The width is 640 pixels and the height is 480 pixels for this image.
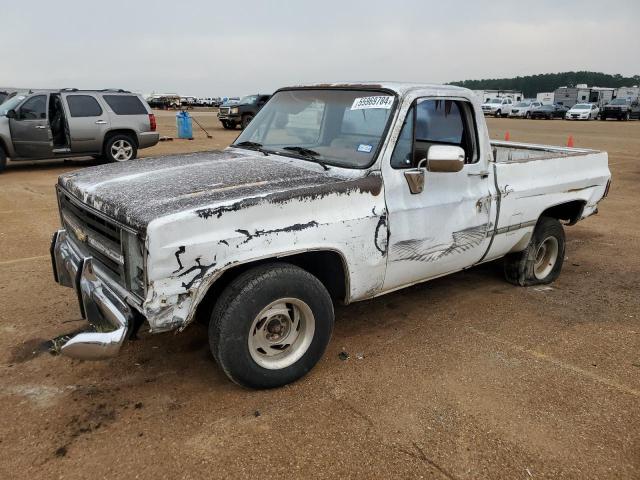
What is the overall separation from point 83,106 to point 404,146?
1083 cm

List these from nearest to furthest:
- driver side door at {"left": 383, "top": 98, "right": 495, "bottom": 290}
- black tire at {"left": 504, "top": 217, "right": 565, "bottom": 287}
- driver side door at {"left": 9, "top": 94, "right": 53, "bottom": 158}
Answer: driver side door at {"left": 383, "top": 98, "right": 495, "bottom": 290}
black tire at {"left": 504, "top": 217, "right": 565, "bottom": 287}
driver side door at {"left": 9, "top": 94, "right": 53, "bottom": 158}

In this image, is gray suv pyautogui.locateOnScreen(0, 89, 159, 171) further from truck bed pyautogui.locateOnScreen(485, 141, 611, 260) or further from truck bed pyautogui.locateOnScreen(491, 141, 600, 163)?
truck bed pyautogui.locateOnScreen(485, 141, 611, 260)

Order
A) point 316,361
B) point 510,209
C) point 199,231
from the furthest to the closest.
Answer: point 510,209, point 316,361, point 199,231

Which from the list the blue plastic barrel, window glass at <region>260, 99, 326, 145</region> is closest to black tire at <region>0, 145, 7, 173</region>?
the blue plastic barrel

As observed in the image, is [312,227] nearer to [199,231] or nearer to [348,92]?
[199,231]

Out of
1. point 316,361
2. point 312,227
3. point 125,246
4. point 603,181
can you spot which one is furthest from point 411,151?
point 603,181

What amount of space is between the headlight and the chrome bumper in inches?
6.1

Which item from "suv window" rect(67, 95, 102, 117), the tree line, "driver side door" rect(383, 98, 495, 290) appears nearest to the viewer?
"driver side door" rect(383, 98, 495, 290)

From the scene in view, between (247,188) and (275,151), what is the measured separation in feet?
3.53

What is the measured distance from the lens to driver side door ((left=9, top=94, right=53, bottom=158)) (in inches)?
451

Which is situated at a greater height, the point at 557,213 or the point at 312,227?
the point at 312,227

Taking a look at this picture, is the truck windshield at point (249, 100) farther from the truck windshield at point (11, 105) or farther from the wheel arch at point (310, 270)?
the wheel arch at point (310, 270)

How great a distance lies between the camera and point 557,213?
209 inches

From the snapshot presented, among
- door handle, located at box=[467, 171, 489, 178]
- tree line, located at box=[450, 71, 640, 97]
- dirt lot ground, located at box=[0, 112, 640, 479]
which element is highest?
tree line, located at box=[450, 71, 640, 97]
